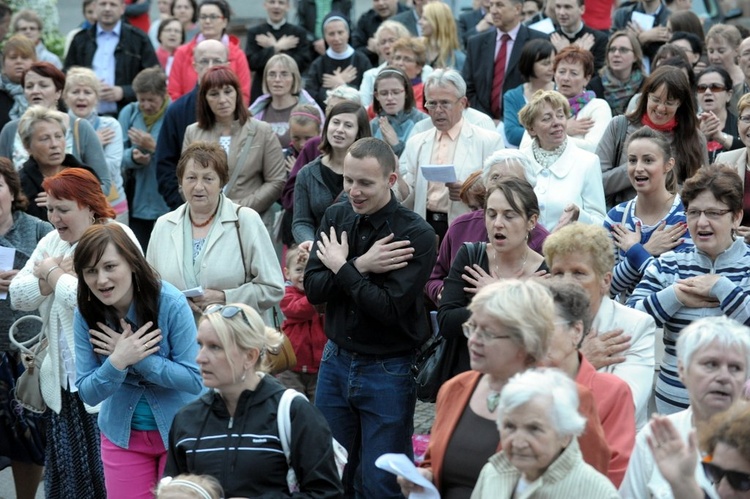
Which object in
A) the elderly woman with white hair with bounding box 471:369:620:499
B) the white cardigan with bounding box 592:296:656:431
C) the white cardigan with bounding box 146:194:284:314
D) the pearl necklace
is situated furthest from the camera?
the white cardigan with bounding box 146:194:284:314

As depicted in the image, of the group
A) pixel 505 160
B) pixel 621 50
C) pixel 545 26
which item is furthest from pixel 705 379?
pixel 545 26

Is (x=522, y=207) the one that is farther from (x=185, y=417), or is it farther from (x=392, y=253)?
(x=185, y=417)

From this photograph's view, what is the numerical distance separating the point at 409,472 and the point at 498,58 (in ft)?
23.7

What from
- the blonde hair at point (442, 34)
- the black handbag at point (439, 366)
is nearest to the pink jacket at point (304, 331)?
the black handbag at point (439, 366)

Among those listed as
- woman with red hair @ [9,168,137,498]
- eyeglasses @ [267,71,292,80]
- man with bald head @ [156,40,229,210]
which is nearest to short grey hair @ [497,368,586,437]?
woman with red hair @ [9,168,137,498]

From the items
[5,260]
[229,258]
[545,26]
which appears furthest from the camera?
[545,26]

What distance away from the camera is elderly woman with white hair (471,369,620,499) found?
399cm

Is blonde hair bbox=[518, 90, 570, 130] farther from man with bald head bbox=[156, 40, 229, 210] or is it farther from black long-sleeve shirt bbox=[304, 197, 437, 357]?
man with bald head bbox=[156, 40, 229, 210]

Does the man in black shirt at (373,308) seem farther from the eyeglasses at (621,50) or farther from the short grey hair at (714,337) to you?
the eyeglasses at (621,50)

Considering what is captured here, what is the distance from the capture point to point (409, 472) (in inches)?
173

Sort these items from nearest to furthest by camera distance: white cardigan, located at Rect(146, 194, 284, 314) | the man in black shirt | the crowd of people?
the crowd of people
the man in black shirt
white cardigan, located at Rect(146, 194, 284, 314)

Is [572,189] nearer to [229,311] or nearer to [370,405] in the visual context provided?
[370,405]

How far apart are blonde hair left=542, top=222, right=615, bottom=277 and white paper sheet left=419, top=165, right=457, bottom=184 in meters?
2.41

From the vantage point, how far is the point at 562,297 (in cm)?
480
